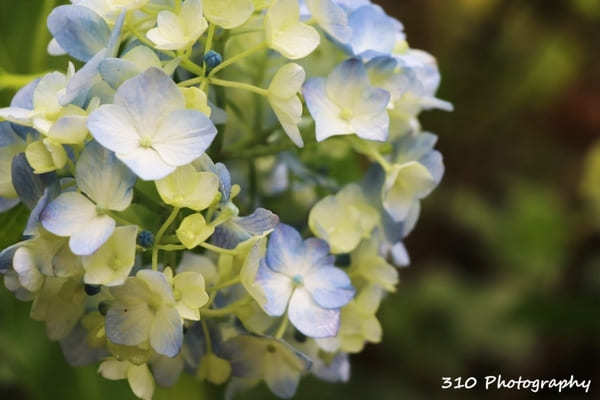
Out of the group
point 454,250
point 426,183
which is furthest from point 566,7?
point 426,183

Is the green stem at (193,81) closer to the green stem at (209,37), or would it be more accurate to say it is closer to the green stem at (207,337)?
the green stem at (209,37)

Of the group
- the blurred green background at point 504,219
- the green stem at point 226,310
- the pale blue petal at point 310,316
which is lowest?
the blurred green background at point 504,219

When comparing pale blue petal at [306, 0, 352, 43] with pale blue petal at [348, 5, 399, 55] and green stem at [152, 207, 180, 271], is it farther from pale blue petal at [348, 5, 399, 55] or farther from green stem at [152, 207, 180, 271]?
green stem at [152, 207, 180, 271]

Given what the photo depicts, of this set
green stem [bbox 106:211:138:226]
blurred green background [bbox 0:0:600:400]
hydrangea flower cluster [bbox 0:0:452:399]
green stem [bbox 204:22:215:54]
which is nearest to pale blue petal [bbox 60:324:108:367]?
hydrangea flower cluster [bbox 0:0:452:399]

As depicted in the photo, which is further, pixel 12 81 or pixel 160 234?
pixel 12 81

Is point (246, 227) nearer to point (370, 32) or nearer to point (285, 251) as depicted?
point (285, 251)

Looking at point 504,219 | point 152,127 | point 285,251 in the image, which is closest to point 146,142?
point 152,127

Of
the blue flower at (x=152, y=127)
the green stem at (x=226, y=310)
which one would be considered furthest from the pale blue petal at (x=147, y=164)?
the green stem at (x=226, y=310)
